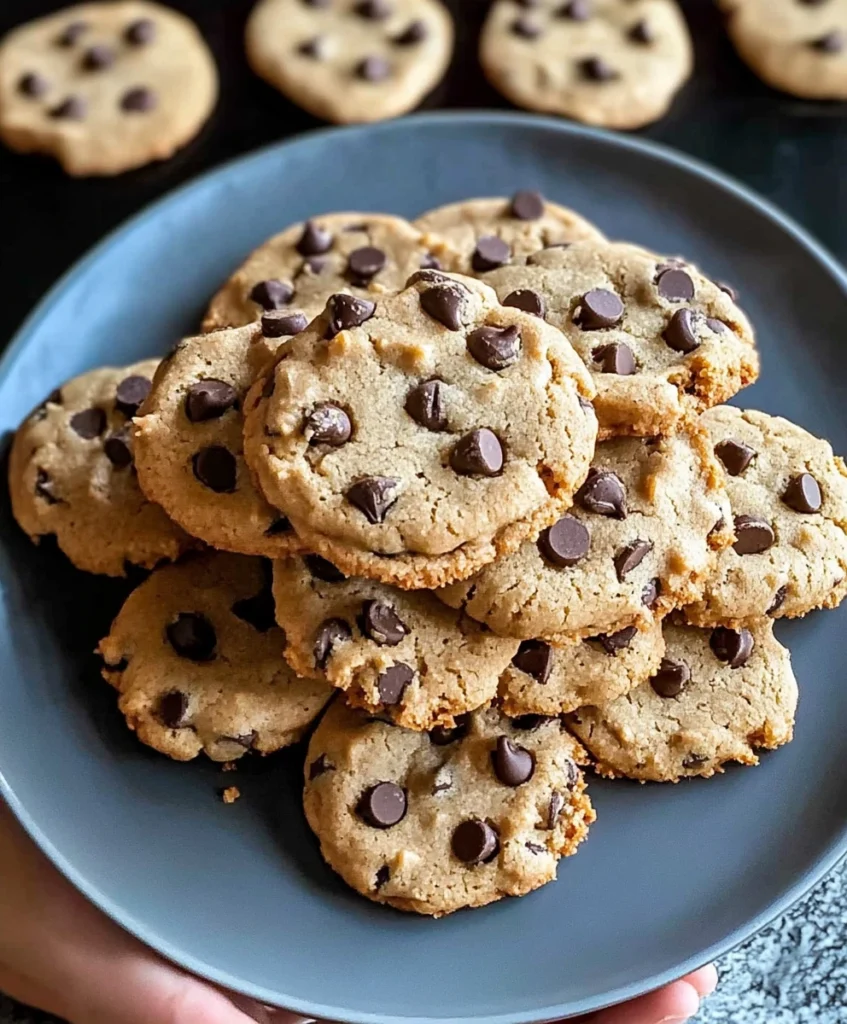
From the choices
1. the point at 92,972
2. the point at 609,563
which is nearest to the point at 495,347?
the point at 609,563

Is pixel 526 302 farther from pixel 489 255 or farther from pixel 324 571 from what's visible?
pixel 324 571

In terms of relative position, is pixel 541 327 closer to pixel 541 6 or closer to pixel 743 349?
pixel 743 349

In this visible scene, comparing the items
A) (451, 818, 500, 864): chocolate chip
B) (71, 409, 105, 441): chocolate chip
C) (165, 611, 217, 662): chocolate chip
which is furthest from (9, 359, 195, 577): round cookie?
(451, 818, 500, 864): chocolate chip

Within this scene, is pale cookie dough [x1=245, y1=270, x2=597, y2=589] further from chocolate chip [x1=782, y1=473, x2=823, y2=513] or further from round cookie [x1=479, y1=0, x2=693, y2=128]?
round cookie [x1=479, y1=0, x2=693, y2=128]

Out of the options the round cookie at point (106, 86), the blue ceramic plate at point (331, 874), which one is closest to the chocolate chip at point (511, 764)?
the blue ceramic plate at point (331, 874)

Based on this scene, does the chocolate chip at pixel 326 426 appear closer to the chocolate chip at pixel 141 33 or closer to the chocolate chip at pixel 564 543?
the chocolate chip at pixel 564 543

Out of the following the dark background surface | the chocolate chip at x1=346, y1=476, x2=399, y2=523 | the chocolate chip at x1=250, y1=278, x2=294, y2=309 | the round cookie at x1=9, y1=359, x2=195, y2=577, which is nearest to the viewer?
the chocolate chip at x1=346, y1=476, x2=399, y2=523
